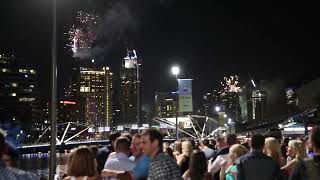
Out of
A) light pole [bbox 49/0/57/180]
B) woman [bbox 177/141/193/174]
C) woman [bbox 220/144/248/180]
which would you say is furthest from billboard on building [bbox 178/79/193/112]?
woman [bbox 220/144/248/180]

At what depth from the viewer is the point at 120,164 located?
7.92m

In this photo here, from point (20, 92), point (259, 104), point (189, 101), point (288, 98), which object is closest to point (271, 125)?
point (288, 98)

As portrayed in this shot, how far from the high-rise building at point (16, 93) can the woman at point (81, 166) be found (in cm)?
14528

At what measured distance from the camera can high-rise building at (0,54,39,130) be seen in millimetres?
147625

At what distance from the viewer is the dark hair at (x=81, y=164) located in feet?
20.7

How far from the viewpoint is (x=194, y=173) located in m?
7.68

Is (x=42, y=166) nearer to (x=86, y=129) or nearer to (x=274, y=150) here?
(x=86, y=129)

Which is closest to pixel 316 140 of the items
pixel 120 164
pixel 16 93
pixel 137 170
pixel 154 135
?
pixel 154 135

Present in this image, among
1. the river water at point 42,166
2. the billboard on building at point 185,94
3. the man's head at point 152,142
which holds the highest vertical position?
the billboard on building at point 185,94

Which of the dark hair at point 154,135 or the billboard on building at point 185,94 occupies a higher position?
the billboard on building at point 185,94

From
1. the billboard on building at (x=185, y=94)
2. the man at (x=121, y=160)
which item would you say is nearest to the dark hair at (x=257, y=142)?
the man at (x=121, y=160)

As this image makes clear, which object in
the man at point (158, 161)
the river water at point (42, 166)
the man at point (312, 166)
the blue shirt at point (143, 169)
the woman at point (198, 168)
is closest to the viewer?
the man at point (312, 166)

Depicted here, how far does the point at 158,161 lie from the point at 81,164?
3.26 feet

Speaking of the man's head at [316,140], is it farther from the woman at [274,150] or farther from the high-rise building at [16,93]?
the high-rise building at [16,93]
